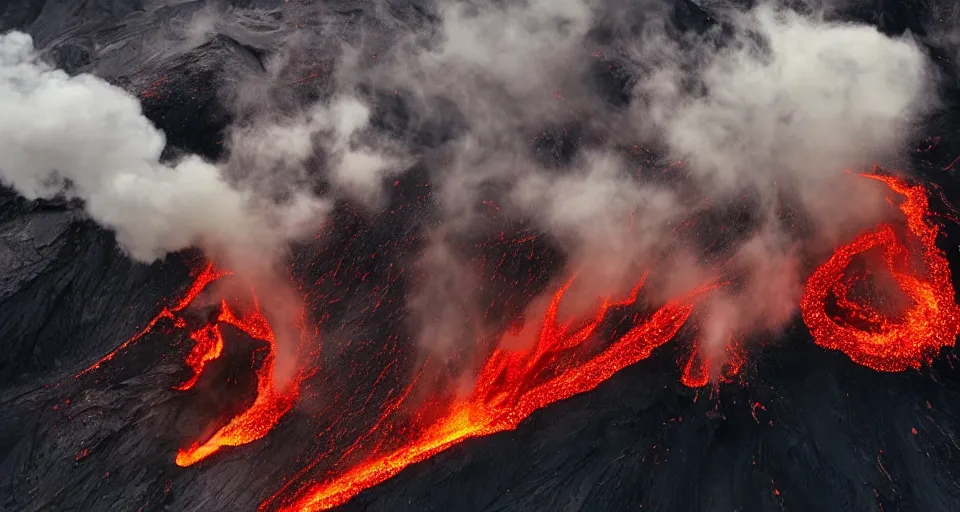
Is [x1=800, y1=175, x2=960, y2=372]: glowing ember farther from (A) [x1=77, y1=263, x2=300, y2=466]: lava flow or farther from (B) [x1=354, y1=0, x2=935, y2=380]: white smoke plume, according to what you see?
(A) [x1=77, y1=263, x2=300, y2=466]: lava flow

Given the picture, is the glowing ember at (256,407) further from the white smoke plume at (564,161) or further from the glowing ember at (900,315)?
the glowing ember at (900,315)

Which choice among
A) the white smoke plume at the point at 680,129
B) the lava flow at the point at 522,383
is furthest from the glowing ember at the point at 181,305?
the white smoke plume at the point at 680,129

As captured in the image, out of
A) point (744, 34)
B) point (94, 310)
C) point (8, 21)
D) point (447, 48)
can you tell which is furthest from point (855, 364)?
point (8, 21)

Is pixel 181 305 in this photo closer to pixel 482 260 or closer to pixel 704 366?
pixel 482 260

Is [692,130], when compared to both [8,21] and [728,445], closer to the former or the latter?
[728,445]

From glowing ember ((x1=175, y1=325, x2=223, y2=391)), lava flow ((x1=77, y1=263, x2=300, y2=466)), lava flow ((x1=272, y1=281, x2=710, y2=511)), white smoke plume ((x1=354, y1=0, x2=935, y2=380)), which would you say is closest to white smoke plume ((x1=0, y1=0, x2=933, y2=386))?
white smoke plume ((x1=354, y1=0, x2=935, y2=380))
